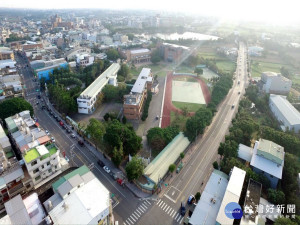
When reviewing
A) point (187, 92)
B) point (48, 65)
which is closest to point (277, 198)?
point (187, 92)

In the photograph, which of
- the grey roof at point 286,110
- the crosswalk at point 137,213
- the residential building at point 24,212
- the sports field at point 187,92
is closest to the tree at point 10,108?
the residential building at point 24,212

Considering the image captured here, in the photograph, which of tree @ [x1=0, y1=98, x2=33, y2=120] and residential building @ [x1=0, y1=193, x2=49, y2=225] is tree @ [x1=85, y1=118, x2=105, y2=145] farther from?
tree @ [x1=0, y1=98, x2=33, y2=120]

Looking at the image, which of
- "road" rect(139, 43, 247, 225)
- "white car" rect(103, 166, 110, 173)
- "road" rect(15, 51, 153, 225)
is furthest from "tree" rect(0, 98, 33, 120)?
"road" rect(139, 43, 247, 225)

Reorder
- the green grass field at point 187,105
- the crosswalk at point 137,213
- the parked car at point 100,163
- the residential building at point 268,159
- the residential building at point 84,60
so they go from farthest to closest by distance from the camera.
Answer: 1. the residential building at point 84,60
2. the green grass field at point 187,105
3. the parked car at point 100,163
4. the residential building at point 268,159
5. the crosswalk at point 137,213

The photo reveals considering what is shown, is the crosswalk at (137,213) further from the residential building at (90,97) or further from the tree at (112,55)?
the tree at (112,55)

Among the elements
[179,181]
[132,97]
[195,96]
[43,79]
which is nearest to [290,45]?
[195,96]

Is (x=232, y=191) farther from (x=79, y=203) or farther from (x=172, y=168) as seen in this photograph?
(x=79, y=203)

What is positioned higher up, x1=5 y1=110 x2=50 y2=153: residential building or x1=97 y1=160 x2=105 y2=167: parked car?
x1=5 y1=110 x2=50 y2=153: residential building
